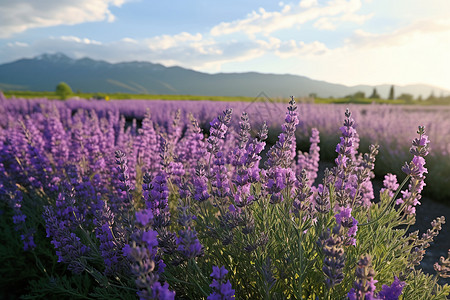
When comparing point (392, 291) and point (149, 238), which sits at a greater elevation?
point (149, 238)

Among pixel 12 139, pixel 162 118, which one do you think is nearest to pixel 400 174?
pixel 12 139

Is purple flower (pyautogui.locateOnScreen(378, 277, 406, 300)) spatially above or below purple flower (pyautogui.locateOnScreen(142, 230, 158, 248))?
below

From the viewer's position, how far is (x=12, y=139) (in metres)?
4.15

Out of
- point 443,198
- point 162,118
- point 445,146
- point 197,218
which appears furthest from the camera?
point 162,118

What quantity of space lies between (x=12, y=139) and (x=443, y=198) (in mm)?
6345

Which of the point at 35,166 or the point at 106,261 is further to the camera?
the point at 35,166

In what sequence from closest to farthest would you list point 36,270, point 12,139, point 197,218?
point 197,218
point 36,270
point 12,139

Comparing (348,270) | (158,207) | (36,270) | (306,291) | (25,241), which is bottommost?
(36,270)

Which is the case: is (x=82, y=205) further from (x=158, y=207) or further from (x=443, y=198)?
(x=443, y=198)

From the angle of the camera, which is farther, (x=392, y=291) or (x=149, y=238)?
(x=392, y=291)

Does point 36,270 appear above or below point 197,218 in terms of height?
below

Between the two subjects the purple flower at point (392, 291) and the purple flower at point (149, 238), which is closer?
the purple flower at point (149, 238)

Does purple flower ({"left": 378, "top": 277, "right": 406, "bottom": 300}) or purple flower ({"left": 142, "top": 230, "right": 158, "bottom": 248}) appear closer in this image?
purple flower ({"left": 142, "top": 230, "right": 158, "bottom": 248})

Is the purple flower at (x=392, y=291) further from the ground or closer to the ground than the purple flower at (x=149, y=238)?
closer to the ground
